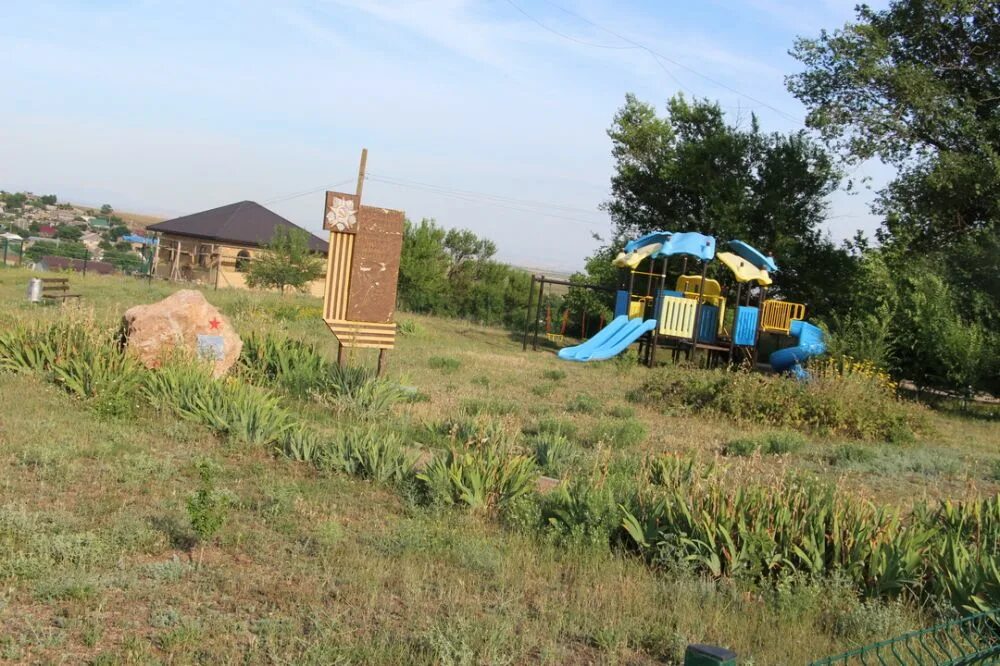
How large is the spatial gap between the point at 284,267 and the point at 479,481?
106 feet

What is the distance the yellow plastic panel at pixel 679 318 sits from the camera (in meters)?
23.0

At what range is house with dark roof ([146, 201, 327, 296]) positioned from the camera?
5200cm

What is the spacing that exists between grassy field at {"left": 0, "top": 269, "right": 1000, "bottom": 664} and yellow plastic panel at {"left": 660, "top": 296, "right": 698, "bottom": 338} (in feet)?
44.6

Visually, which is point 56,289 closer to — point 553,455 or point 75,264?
point 553,455

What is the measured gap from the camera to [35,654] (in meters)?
4.09

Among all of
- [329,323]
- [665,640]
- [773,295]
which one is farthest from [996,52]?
[665,640]

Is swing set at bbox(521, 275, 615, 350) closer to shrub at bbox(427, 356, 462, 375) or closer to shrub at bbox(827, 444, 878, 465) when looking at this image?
shrub at bbox(427, 356, 462, 375)

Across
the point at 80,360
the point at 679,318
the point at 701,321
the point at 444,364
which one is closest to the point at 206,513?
the point at 80,360

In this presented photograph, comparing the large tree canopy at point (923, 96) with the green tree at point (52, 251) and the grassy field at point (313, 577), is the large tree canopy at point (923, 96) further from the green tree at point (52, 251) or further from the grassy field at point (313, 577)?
the green tree at point (52, 251)

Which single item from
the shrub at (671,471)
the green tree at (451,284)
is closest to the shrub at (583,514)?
the shrub at (671,471)

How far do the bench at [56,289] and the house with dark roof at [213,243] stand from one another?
24.2 m

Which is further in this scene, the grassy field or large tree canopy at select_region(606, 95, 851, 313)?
large tree canopy at select_region(606, 95, 851, 313)

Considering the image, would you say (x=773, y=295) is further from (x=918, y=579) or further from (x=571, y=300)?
(x=918, y=579)

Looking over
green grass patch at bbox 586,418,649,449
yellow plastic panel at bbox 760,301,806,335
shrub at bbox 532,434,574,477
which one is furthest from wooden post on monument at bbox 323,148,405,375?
yellow plastic panel at bbox 760,301,806,335
